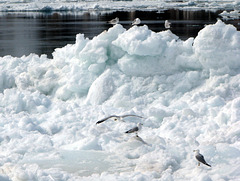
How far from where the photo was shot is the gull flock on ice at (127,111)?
605cm

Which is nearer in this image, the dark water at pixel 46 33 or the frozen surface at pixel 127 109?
the frozen surface at pixel 127 109

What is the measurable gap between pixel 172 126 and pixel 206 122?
24.2 inches

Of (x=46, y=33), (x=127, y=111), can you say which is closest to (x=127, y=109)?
(x=127, y=111)

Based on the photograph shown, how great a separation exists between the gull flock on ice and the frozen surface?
0.02 metres

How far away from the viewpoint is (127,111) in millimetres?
8297

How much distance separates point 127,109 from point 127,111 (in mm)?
633

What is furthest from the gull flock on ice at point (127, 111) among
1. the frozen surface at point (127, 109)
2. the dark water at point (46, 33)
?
the dark water at point (46, 33)

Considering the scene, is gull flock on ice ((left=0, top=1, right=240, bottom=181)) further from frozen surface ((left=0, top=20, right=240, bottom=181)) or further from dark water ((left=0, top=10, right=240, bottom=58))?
dark water ((left=0, top=10, right=240, bottom=58))

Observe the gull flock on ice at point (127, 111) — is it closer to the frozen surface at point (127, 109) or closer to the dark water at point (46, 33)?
the frozen surface at point (127, 109)

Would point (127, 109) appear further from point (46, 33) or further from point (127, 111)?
point (46, 33)

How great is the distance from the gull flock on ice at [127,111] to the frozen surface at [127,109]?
2 centimetres

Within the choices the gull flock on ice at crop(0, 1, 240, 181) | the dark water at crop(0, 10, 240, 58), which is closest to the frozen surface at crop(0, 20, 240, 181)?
the gull flock on ice at crop(0, 1, 240, 181)

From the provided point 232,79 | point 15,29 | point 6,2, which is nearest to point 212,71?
point 232,79

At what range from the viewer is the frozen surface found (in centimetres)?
607
